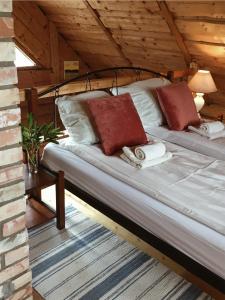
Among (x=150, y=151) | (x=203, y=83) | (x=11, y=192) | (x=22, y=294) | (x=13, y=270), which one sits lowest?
(x=22, y=294)

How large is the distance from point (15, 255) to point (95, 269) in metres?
0.78

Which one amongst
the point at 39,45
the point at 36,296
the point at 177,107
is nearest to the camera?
the point at 36,296

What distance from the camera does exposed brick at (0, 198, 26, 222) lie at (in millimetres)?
1262

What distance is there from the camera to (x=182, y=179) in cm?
215

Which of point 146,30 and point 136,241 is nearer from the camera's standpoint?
point 136,241

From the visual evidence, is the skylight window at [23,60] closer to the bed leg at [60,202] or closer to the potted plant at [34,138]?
the potted plant at [34,138]

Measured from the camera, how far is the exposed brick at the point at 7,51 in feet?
3.55

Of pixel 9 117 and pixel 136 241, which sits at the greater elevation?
pixel 9 117

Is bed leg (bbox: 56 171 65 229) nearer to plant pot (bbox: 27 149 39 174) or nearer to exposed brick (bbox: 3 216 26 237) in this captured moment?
plant pot (bbox: 27 149 39 174)

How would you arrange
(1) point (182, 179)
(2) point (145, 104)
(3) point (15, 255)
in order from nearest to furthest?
(3) point (15, 255) < (1) point (182, 179) < (2) point (145, 104)

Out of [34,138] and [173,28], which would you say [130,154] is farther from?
[173,28]

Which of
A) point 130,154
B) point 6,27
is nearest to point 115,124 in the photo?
point 130,154

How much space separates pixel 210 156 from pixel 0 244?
1831 millimetres

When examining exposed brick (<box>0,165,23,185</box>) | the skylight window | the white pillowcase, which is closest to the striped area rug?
exposed brick (<box>0,165,23,185</box>)
